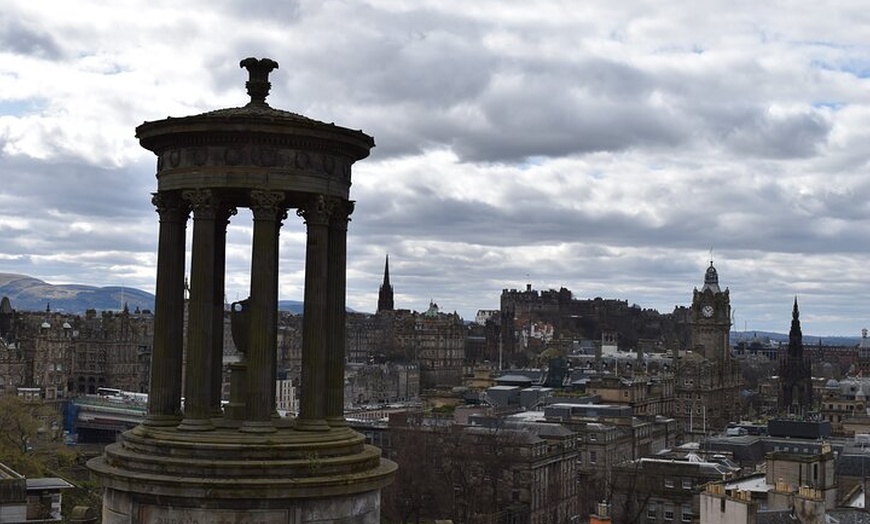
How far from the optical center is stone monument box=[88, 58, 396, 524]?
49.5ft

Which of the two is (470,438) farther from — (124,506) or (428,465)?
(124,506)

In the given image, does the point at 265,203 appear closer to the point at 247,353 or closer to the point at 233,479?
the point at 247,353

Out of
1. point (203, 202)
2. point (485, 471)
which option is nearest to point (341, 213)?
point (203, 202)

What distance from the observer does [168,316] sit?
16562mm

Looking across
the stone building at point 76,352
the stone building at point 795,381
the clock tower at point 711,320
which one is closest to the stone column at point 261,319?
the stone building at point 76,352

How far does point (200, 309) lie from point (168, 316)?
962 mm

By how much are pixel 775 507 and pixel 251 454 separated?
39552mm

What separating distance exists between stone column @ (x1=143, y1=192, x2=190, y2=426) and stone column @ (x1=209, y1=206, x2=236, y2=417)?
53cm

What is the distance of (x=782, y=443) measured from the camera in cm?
8206

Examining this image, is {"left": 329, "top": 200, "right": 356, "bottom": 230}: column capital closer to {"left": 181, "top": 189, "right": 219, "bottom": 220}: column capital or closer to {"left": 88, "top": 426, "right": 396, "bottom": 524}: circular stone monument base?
{"left": 181, "top": 189, "right": 219, "bottom": 220}: column capital

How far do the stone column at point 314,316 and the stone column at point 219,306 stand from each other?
4.37 feet

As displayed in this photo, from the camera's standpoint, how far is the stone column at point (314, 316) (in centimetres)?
1616

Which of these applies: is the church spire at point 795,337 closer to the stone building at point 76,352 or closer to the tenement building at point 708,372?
the tenement building at point 708,372

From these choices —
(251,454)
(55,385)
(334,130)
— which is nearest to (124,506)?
(251,454)
